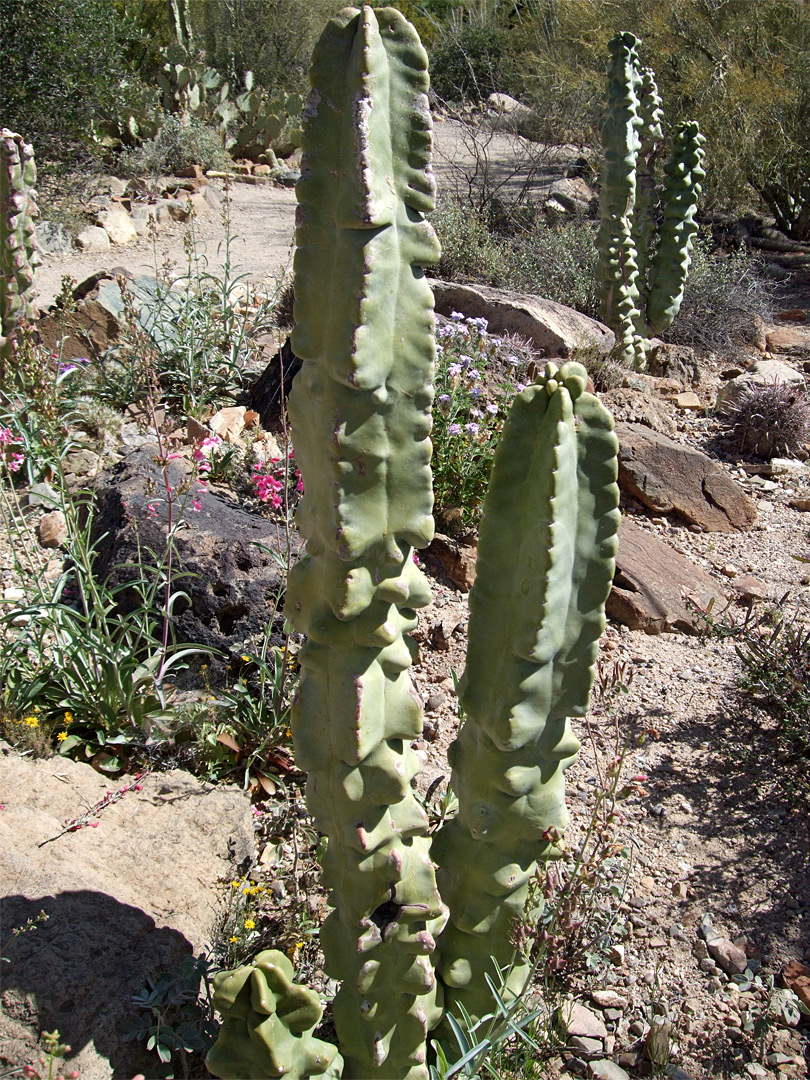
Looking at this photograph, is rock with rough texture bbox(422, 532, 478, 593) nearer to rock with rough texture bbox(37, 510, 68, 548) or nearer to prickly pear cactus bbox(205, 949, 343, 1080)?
rock with rough texture bbox(37, 510, 68, 548)

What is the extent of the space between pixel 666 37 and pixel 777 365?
7.46m

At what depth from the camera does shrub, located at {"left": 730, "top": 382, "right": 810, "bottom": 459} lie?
5.79 meters

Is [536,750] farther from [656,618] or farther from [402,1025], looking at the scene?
[656,618]

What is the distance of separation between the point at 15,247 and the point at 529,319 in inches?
130

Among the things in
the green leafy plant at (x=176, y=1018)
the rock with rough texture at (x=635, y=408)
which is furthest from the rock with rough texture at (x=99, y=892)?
the rock with rough texture at (x=635, y=408)

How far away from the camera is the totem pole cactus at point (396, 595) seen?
130 cm

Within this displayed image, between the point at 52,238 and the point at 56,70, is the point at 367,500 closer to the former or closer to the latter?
the point at 52,238

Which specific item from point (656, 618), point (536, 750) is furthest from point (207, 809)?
point (656, 618)

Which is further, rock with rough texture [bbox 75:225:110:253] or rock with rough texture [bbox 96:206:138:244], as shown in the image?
rock with rough texture [bbox 96:206:138:244]

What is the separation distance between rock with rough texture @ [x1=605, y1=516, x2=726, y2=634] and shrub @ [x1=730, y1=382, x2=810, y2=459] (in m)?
1.88

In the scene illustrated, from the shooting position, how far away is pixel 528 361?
529cm

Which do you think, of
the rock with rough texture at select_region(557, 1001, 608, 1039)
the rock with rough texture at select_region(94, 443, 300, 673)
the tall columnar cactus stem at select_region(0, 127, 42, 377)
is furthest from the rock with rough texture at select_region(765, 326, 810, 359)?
the rock with rough texture at select_region(557, 1001, 608, 1039)

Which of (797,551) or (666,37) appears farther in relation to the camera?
(666,37)

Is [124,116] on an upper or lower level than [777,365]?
upper
